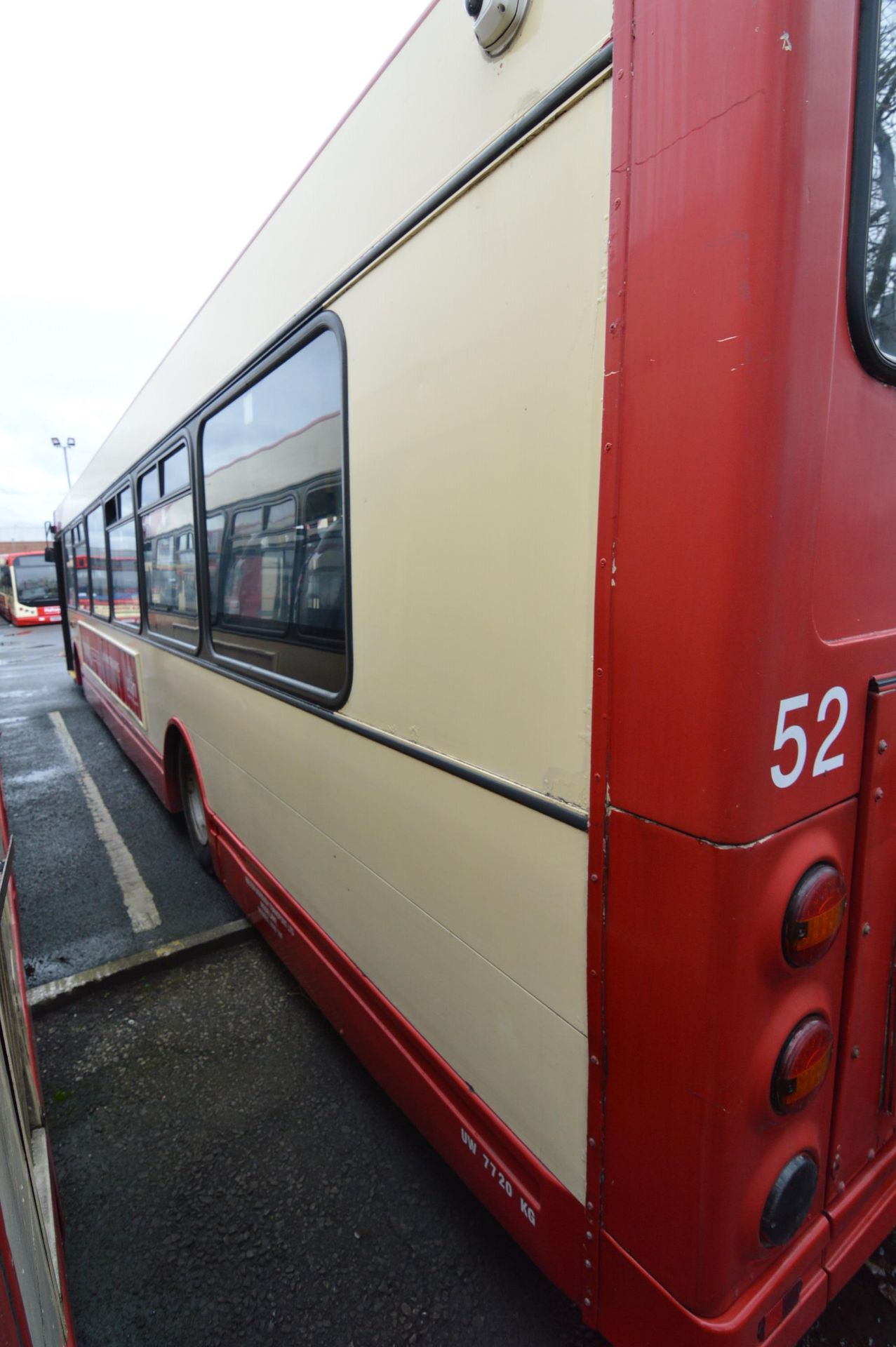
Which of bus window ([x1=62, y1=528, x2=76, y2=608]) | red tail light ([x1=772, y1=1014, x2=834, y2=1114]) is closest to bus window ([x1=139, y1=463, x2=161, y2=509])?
red tail light ([x1=772, y1=1014, x2=834, y2=1114])

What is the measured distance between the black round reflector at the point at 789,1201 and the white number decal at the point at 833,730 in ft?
2.27

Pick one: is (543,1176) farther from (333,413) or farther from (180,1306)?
(333,413)

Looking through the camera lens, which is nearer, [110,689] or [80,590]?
[110,689]

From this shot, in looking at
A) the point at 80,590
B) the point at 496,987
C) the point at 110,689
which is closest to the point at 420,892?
the point at 496,987

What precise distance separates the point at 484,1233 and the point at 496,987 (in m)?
0.98

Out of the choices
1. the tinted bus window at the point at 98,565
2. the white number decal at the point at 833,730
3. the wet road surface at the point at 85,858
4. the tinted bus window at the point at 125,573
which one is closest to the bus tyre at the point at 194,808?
the wet road surface at the point at 85,858

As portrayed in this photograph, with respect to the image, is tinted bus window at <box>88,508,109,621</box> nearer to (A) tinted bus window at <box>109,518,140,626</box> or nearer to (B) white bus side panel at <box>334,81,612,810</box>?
(A) tinted bus window at <box>109,518,140,626</box>

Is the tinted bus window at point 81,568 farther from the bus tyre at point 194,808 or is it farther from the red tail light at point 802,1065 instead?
the red tail light at point 802,1065

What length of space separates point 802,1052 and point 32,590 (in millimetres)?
27175

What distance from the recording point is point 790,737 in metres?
1.02

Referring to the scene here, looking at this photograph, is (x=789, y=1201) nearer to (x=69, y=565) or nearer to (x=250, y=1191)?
(x=250, y=1191)

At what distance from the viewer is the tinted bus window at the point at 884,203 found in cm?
99

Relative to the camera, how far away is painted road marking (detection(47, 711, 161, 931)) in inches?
144

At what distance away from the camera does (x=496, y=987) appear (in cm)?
150
